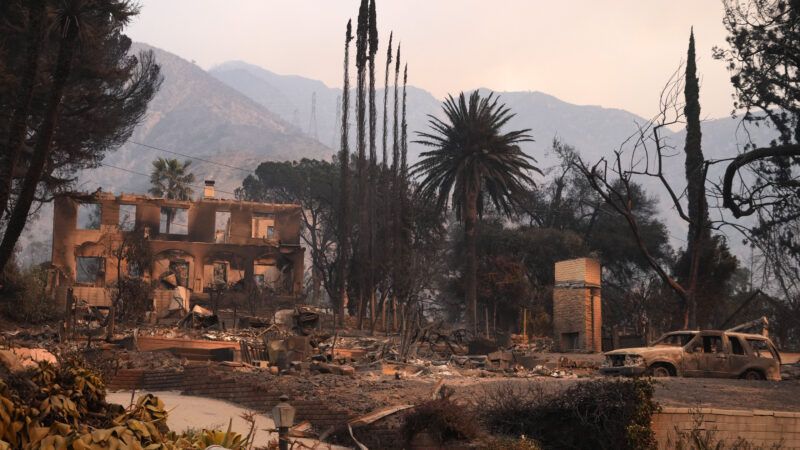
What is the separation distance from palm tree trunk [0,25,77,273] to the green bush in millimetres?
10413

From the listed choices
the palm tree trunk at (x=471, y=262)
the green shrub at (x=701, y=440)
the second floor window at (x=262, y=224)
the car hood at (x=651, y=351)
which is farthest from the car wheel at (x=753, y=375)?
the second floor window at (x=262, y=224)

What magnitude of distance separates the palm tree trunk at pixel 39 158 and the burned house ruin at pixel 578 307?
64.0 feet

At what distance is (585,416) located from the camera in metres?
15.4

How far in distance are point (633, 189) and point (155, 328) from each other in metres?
48.9

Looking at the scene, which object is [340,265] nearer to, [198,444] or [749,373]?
[749,373]

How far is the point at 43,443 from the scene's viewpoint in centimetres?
469

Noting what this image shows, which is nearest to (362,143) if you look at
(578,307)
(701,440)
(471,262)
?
(471,262)

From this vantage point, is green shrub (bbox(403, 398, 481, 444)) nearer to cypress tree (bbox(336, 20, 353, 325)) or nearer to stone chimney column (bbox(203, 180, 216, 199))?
cypress tree (bbox(336, 20, 353, 325))

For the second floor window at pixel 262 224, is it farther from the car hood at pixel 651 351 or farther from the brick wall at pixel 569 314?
the car hood at pixel 651 351

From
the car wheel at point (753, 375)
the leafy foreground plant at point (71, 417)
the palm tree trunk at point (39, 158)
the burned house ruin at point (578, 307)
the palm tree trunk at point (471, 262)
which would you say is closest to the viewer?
the leafy foreground plant at point (71, 417)

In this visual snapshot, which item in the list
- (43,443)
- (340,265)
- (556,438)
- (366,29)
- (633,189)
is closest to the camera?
(43,443)

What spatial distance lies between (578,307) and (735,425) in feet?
63.4

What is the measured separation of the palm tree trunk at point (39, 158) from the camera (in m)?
20.2

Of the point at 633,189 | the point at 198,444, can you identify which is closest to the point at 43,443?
the point at 198,444
